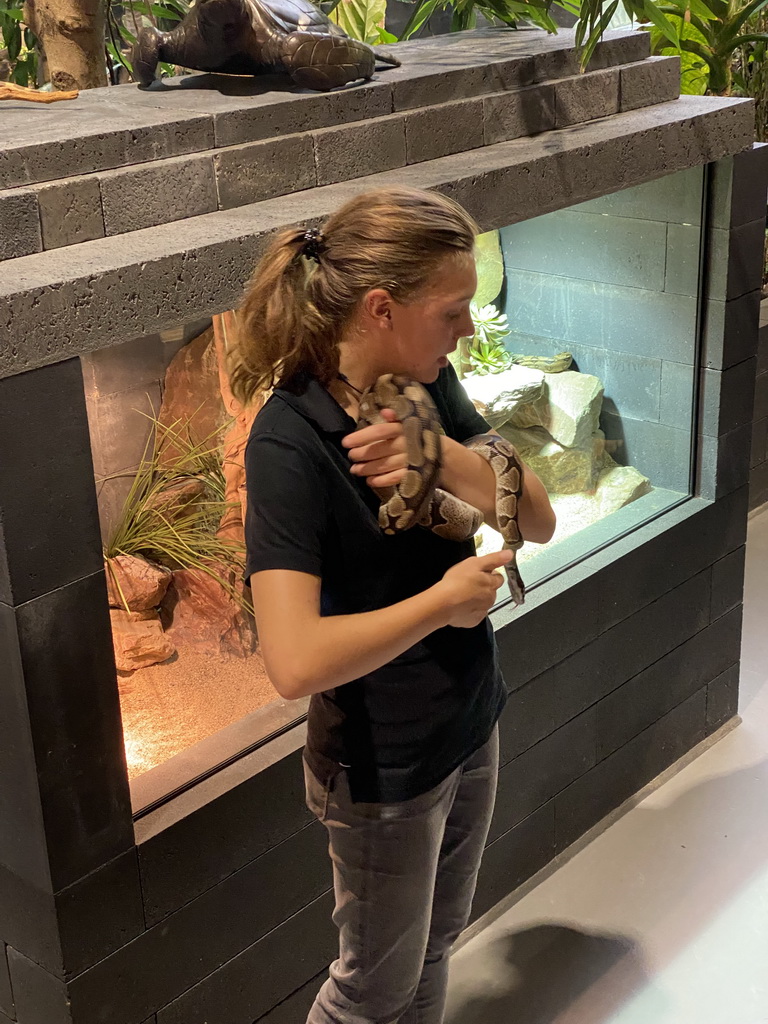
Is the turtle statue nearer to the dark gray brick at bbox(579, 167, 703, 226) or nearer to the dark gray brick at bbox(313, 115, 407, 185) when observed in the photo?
the dark gray brick at bbox(313, 115, 407, 185)

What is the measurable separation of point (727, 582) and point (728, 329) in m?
0.80

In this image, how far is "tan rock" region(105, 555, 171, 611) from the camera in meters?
2.14

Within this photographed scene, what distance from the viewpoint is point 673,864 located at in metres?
3.26

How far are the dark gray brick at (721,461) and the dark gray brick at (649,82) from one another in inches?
36.6

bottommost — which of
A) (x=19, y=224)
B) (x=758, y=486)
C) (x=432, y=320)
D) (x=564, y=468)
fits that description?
(x=758, y=486)

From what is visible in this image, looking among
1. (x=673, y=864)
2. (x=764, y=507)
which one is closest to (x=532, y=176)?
(x=673, y=864)

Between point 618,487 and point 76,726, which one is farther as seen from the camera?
point 618,487

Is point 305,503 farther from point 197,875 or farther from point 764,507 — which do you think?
point 764,507

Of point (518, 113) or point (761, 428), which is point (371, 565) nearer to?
point (518, 113)

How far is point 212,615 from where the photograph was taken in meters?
2.38

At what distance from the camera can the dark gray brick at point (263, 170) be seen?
2188 millimetres

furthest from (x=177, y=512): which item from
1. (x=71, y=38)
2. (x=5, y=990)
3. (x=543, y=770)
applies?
(x=71, y=38)

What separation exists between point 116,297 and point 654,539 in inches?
73.6

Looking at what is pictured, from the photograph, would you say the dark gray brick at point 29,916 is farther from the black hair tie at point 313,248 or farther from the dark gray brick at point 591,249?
the dark gray brick at point 591,249
